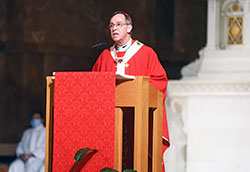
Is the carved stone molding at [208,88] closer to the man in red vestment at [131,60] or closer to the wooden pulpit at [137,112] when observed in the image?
the man in red vestment at [131,60]

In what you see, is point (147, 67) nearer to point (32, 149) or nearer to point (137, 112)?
point (137, 112)

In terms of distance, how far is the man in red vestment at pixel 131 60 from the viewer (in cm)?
425

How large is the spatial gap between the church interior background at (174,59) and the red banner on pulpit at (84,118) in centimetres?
290

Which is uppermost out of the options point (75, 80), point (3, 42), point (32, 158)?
point (3, 42)

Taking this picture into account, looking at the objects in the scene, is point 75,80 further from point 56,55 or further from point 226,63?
point 56,55

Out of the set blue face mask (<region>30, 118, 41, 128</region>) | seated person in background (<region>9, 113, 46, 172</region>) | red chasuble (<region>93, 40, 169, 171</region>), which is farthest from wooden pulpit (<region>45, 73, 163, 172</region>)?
blue face mask (<region>30, 118, 41, 128</region>)

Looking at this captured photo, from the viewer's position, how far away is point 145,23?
31.1ft

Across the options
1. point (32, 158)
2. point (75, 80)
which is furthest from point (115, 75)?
point (32, 158)

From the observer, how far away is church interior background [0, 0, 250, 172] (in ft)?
21.1

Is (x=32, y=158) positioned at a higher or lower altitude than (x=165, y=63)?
lower

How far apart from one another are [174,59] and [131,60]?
5.24 m

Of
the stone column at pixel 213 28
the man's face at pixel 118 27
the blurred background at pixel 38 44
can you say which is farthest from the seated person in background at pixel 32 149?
the man's face at pixel 118 27

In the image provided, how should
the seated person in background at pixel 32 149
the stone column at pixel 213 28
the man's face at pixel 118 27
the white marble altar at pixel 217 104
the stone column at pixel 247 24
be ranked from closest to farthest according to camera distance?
1. the man's face at pixel 118 27
2. the white marble altar at pixel 217 104
3. the stone column at pixel 247 24
4. the stone column at pixel 213 28
5. the seated person in background at pixel 32 149

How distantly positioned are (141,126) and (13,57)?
5650 millimetres
